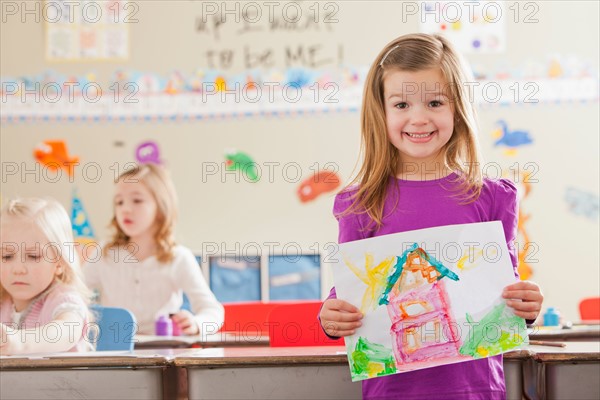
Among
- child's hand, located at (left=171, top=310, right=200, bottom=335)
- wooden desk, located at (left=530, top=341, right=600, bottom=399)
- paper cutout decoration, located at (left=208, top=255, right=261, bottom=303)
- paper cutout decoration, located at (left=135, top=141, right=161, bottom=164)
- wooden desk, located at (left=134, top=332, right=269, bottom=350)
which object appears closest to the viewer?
wooden desk, located at (left=530, top=341, right=600, bottom=399)

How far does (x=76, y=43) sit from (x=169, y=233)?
1910 mm

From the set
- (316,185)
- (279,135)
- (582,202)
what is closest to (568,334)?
(582,202)

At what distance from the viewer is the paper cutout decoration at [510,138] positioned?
480 cm

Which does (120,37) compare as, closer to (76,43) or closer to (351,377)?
(76,43)

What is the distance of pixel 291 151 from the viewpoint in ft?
16.0

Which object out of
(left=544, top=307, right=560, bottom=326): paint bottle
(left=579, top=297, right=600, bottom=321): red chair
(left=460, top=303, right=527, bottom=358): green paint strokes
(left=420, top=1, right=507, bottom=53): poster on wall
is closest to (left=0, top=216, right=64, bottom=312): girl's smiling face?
(left=460, top=303, right=527, bottom=358): green paint strokes

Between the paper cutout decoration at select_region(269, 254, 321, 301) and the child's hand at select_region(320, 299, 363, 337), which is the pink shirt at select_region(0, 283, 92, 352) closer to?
the child's hand at select_region(320, 299, 363, 337)

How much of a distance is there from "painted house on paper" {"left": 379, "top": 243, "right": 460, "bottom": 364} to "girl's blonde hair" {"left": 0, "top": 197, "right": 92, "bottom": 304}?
1.01 m

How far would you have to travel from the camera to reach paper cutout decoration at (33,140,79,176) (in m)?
4.89

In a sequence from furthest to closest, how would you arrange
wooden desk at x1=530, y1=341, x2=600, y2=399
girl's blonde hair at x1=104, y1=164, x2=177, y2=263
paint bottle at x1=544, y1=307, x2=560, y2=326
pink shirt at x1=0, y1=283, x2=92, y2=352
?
girl's blonde hair at x1=104, y1=164, x2=177, y2=263 → paint bottle at x1=544, y1=307, x2=560, y2=326 → pink shirt at x1=0, y1=283, x2=92, y2=352 → wooden desk at x1=530, y1=341, x2=600, y2=399

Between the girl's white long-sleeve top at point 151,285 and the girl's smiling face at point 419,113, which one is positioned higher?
the girl's smiling face at point 419,113

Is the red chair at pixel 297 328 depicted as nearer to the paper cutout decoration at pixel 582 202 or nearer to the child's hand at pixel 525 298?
the child's hand at pixel 525 298

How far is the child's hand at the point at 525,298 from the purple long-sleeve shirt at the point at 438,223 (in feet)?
0.25

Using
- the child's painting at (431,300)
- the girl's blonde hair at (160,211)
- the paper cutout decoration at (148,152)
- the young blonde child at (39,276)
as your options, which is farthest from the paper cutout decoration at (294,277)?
the child's painting at (431,300)
